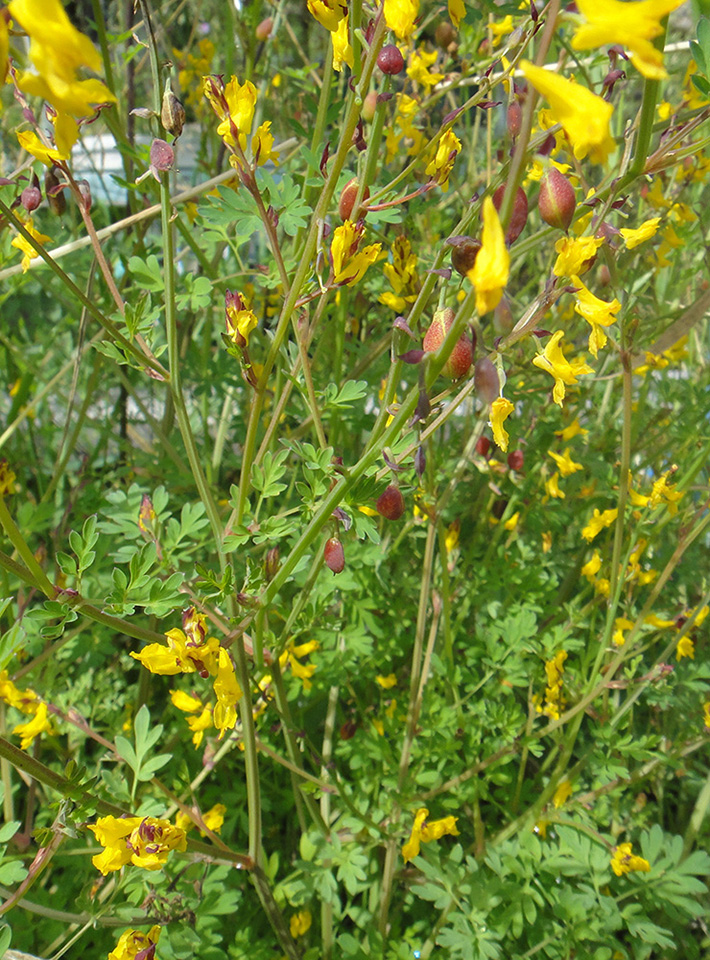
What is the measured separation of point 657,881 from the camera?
1.16 metres

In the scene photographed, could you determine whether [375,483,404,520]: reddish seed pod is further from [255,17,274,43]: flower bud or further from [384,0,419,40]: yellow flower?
[255,17,274,43]: flower bud

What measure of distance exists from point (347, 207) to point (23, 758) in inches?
25.2

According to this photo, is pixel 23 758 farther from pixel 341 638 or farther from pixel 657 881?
pixel 657 881

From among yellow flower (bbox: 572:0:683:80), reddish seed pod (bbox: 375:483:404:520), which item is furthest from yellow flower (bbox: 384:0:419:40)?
reddish seed pod (bbox: 375:483:404:520)

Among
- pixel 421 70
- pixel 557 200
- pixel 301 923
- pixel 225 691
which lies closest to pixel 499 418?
pixel 557 200

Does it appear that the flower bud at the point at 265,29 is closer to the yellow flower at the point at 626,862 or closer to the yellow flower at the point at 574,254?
the yellow flower at the point at 574,254

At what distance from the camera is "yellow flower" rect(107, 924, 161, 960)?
2.53ft

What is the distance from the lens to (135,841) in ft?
2.45

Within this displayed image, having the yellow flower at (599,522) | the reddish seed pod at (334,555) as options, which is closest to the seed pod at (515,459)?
the yellow flower at (599,522)

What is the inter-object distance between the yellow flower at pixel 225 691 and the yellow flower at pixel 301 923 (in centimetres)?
54

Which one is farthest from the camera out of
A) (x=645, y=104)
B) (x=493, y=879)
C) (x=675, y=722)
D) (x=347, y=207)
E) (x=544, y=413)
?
(x=675, y=722)

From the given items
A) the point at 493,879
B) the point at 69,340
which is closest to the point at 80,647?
the point at 493,879

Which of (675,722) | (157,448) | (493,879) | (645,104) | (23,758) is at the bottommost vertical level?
(493,879)

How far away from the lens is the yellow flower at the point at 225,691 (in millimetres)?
757
